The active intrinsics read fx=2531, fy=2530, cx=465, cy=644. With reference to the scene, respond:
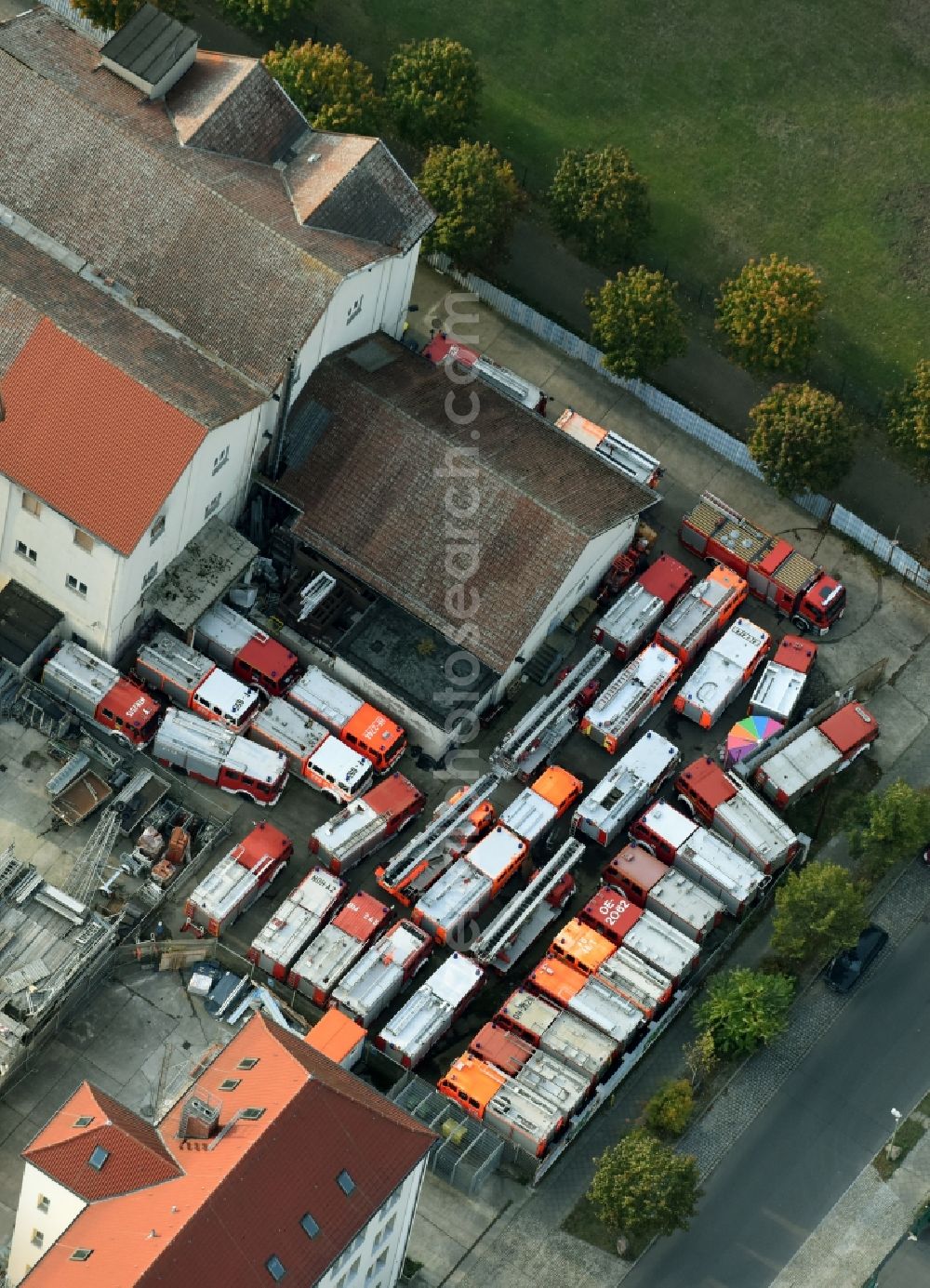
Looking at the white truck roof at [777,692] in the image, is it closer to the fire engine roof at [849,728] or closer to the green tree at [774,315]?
the fire engine roof at [849,728]

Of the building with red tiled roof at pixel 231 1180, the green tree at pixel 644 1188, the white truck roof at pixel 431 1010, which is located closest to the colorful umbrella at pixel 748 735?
the white truck roof at pixel 431 1010

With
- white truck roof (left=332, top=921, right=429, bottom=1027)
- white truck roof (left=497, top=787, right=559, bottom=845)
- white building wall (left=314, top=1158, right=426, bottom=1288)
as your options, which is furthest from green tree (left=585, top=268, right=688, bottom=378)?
white building wall (left=314, top=1158, right=426, bottom=1288)

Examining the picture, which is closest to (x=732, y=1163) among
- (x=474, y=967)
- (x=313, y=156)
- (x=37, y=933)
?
(x=474, y=967)

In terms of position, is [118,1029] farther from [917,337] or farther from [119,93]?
[917,337]

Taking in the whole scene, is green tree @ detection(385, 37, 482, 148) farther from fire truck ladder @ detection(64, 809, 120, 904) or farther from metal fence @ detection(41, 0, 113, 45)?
fire truck ladder @ detection(64, 809, 120, 904)

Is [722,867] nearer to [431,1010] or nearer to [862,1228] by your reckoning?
[431,1010]

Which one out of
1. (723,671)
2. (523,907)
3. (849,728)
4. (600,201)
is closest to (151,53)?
(600,201)
